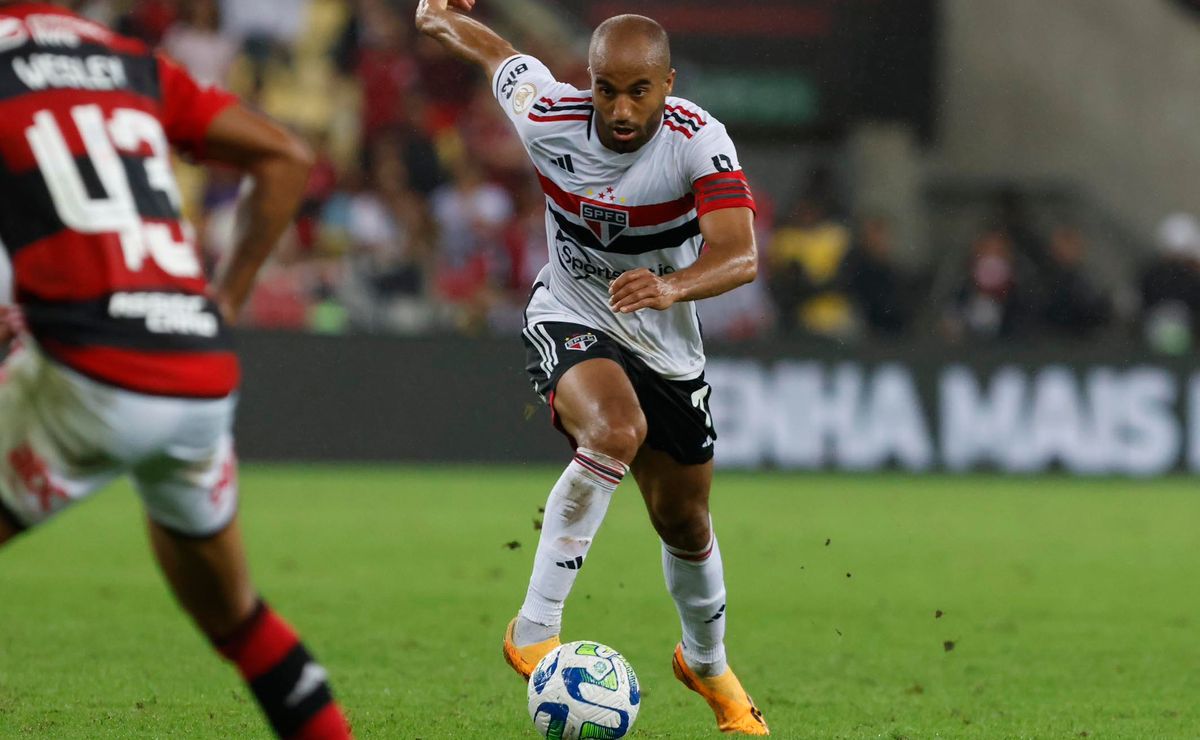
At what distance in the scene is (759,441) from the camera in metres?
16.6

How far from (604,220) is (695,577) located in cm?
129

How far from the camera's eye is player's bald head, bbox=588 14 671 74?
5.94 metres

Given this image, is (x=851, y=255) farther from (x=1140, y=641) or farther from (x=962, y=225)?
(x=1140, y=641)

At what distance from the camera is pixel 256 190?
4328 mm

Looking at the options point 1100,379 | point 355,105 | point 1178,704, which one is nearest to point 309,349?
point 355,105

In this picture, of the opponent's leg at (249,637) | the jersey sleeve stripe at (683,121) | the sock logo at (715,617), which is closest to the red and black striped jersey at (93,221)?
the opponent's leg at (249,637)

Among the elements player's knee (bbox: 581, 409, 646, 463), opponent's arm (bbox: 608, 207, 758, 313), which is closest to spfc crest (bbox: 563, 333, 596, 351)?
player's knee (bbox: 581, 409, 646, 463)

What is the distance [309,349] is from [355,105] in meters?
3.90

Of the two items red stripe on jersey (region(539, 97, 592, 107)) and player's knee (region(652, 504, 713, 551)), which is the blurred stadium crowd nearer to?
red stripe on jersey (region(539, 97, 592, 107))

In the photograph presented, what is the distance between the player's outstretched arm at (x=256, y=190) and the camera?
4281 mm

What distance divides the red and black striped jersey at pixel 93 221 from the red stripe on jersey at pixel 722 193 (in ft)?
7.25

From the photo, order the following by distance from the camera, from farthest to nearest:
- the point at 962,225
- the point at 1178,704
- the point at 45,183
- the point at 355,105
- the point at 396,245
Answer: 1. the point at 962,225
2. the point at 355,105
3. the point at 396,245
4. the point at 1178,704
5. the point at 45,183

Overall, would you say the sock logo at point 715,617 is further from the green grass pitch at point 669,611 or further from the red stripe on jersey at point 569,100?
the red stripe on jersey at point 569,100

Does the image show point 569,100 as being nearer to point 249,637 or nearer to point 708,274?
point 708,274
